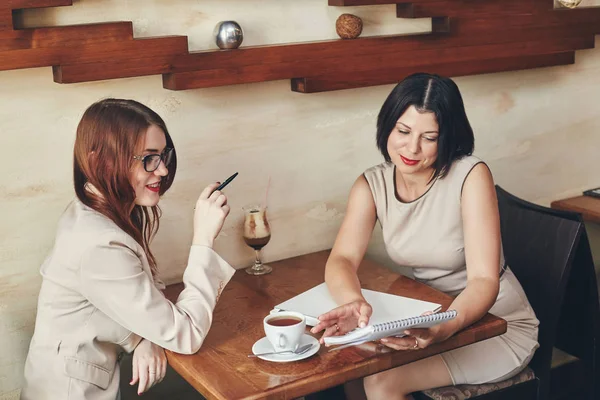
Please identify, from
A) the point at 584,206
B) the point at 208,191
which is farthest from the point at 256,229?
the point at 584,206

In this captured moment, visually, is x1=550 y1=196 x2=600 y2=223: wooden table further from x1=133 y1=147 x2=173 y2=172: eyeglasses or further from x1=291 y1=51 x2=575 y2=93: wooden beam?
x1=133 y1=147 x2=173 y2=172: eyeglasses

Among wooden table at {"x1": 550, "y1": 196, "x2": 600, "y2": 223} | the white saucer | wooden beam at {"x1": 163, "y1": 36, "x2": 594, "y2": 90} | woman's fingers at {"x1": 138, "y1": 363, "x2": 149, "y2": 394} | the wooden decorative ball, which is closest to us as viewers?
the white saucer

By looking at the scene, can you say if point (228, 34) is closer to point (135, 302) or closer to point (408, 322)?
point (135, 302)

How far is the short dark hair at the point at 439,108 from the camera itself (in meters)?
2.16

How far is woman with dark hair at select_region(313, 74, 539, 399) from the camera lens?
2123 mm

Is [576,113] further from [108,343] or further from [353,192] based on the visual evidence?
[108,343]

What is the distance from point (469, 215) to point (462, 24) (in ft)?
2.74

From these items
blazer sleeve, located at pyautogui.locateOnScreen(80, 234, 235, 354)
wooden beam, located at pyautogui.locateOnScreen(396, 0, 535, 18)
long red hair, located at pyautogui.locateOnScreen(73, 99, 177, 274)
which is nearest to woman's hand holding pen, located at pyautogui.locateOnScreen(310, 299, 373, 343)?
blazer sleeve, located at pyautogui.locateOnScreen(80, 234, 235, 354)

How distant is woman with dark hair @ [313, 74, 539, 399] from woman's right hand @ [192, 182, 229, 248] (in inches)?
14.3

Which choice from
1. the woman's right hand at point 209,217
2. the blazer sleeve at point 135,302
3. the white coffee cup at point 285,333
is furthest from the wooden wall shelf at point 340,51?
the white coffee cup at point 285,333

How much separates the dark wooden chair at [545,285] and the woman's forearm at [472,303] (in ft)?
0.97

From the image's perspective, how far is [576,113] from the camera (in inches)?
127

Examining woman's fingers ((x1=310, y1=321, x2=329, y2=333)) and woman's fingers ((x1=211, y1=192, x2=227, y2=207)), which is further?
woman's fingers ((x1=211, y1=192, x2=227, y2=207))

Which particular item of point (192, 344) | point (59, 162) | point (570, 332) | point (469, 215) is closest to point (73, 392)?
point (192, 344)
